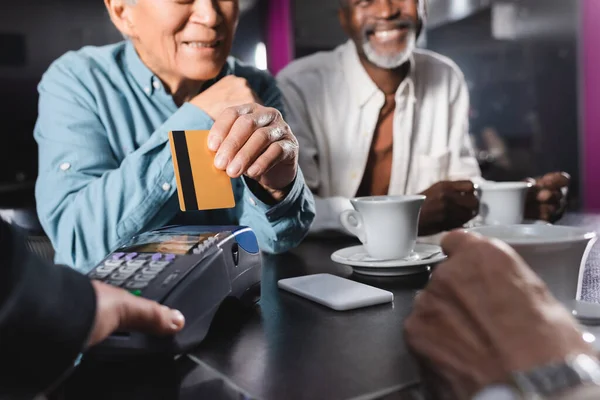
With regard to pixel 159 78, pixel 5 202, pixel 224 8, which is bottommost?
pixel 5 202

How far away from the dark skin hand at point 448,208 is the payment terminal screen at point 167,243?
574 millimetres

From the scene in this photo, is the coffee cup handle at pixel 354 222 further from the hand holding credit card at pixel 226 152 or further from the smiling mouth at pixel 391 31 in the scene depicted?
the smiling mouth at pixel 391 31

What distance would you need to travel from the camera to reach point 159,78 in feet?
3.60

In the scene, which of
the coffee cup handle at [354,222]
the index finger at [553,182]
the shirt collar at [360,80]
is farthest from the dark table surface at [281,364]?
the shirt collar at [360,80]

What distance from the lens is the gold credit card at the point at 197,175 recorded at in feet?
1.95

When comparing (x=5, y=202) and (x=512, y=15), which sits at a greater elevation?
(x=512, y=15)

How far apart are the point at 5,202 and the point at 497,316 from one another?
2.09 m

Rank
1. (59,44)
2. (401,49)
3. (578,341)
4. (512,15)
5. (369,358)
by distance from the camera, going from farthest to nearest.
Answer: (512,15)
(59,44)
(401,49)
(369,358)
(578,341)

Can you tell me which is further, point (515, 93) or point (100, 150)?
point (515, 93)

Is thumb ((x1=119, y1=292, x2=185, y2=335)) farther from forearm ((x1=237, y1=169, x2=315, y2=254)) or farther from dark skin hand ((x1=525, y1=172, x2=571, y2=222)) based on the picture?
dark skin hand ((x1=525, y1=172, x2=571, y2=222))

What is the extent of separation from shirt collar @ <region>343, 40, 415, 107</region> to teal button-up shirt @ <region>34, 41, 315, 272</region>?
0.62 metres

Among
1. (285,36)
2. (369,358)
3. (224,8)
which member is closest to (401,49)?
(224,8)

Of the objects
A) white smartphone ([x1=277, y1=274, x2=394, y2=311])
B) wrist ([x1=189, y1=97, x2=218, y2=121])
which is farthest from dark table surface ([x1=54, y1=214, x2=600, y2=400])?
wrist ([x1=189, y1=97, x2=218, y2=121])

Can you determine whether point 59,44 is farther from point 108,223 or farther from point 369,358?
point 369,358
